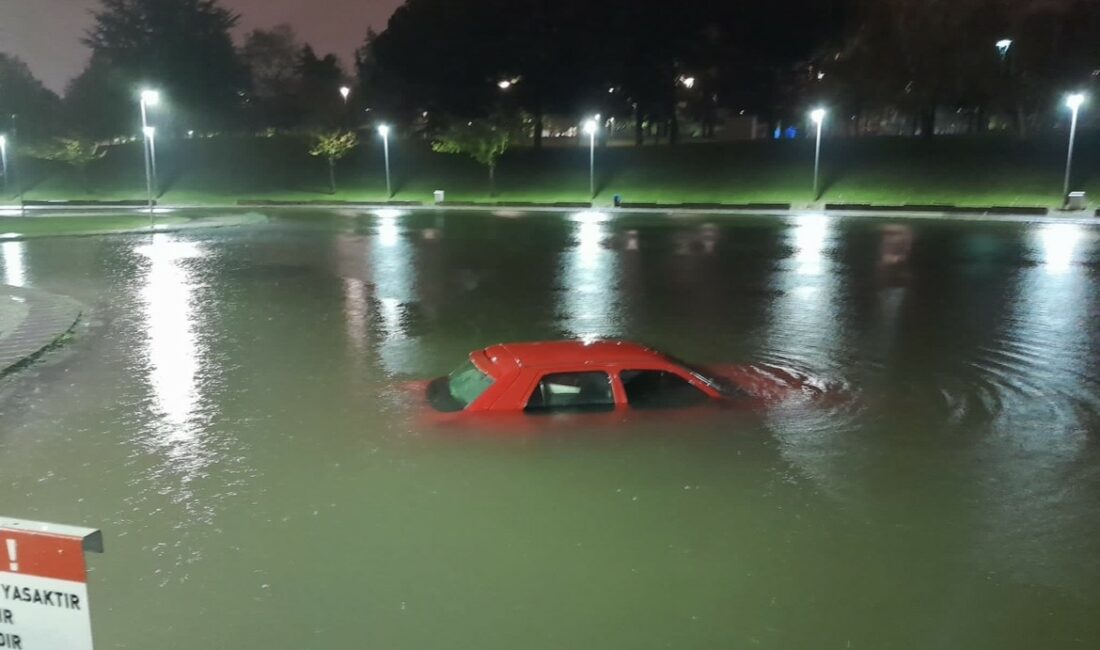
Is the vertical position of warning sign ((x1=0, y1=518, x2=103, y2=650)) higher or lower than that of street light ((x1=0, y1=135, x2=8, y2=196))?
lower

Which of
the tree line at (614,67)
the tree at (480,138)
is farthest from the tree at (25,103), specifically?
the tree at (480,138)

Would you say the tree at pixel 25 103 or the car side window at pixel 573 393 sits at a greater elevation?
the tree at pixel 25 103

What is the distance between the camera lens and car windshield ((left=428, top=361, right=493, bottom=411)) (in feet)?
30.2

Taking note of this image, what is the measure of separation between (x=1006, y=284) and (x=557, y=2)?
4845cm

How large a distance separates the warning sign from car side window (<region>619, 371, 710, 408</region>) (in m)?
6.74

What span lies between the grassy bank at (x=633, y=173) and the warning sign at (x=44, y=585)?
4350 cm

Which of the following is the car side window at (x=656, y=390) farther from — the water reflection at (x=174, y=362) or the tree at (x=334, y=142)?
the tree at (x=334, y=142)

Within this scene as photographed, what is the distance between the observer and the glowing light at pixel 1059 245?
21.0 metres

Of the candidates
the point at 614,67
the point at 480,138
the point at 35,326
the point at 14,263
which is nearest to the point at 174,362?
the point at 35,326

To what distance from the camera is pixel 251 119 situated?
3319 inches

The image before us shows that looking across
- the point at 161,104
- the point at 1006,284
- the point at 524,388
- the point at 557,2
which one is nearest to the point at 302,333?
the point at 524,388

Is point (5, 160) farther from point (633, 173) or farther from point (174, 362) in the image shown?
point (174, 362)

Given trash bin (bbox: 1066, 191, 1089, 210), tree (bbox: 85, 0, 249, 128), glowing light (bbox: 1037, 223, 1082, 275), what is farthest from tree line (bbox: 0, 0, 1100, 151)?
glowing light (bbox: 1037, 223, 1082, 275)

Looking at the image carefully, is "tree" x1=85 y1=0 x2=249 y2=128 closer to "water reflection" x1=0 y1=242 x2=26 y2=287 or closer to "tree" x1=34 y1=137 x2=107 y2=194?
"tree" x1=34 y1=137 x2=107 y2=194
